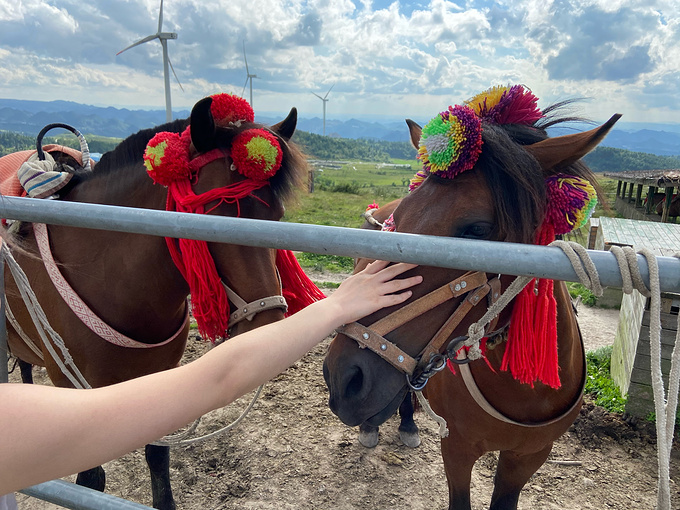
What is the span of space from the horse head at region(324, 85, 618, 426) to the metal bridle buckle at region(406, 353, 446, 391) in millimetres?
20

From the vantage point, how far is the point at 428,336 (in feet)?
4.95

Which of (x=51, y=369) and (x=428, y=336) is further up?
(x=428, y=336)

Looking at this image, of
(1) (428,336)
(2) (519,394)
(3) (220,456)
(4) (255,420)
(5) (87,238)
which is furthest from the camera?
(4) (255,420)

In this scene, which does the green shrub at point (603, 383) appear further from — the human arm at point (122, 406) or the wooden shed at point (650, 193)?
the wooden shed at point (650, 193)

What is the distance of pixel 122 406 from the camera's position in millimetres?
814

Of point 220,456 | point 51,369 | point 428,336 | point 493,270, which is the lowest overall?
point 220,456

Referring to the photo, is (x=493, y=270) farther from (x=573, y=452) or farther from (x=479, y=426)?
(x=573, y=452)

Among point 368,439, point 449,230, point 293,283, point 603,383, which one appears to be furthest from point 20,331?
point 603,383

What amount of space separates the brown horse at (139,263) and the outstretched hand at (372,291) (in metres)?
0.72

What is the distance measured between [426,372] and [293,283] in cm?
106

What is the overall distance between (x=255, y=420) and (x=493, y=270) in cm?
382

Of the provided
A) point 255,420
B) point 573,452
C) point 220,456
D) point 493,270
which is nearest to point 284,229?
point 493,270

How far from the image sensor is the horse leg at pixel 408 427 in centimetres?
395

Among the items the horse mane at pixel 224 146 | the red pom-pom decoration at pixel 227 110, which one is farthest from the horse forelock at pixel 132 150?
the red pom-pom decoration at pixel 227 110
